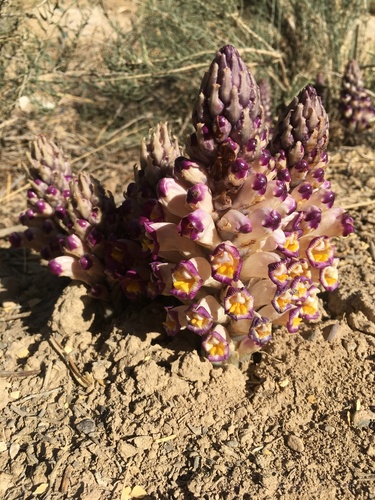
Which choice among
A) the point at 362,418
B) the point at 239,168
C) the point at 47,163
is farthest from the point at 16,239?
the point at 362,418

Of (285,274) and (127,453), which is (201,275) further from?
(127,453)

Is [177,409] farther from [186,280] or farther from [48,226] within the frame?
[48,226]

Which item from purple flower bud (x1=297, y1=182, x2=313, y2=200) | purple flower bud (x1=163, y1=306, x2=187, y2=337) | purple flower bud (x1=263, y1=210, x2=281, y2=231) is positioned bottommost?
purple flower bud (x1=163, y1=306, x2=187, y2=337)

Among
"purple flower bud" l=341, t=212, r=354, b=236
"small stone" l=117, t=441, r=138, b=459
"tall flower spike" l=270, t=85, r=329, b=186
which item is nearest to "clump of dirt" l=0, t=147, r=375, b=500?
"small stone" l=117, t=441, r=138, b=459

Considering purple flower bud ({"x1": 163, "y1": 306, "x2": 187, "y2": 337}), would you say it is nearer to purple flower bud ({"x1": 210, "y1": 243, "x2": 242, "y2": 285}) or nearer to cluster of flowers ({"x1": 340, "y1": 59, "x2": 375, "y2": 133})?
purple flower bud ({"x1": 210, "y1": 243, "x2": 242, "y2": 285})

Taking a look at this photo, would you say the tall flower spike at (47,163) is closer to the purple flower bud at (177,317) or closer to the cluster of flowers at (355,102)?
the purple flower bud at (177,317)

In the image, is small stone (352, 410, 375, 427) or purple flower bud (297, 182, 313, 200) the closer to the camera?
small stone (352, 410, 375, 427)
